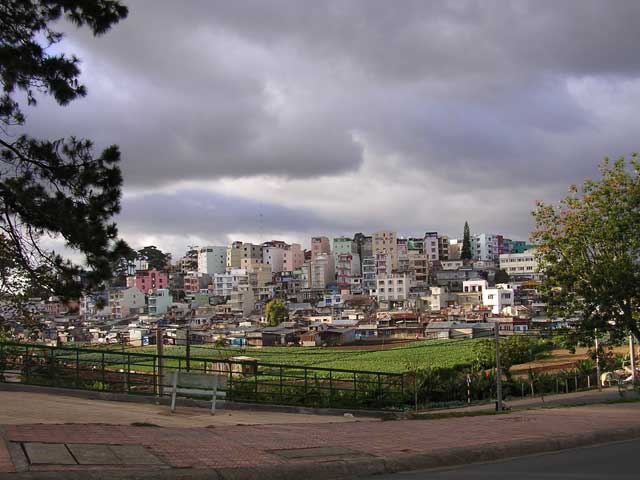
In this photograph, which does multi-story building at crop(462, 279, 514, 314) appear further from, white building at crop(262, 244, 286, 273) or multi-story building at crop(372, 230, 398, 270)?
white building at crop(262, 244, 286, 273)

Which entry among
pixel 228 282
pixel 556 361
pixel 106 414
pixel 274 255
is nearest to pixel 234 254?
pixel 274 255

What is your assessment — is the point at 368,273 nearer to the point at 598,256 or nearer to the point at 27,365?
the point at 598,256

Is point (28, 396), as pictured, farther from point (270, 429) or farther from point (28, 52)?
point (28, 52)

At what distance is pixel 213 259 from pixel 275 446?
175638mm

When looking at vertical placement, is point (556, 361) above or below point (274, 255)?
below

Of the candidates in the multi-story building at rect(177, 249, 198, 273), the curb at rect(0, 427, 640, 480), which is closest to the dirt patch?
the curb at rect(0, 427, 640, 480)

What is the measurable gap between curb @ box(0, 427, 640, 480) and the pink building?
5612 inches

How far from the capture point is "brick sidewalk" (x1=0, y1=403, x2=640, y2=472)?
341 inches

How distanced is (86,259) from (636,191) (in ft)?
59.1

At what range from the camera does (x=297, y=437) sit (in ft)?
35.0

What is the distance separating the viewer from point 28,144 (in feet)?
37.8

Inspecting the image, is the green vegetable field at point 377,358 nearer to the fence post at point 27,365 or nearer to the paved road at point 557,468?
the fence post at point 27,365

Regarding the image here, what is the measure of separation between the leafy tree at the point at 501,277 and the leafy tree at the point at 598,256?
118 m

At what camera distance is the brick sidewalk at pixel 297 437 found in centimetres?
866
